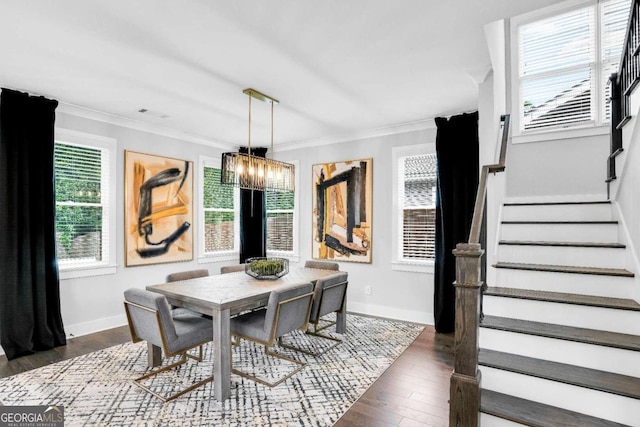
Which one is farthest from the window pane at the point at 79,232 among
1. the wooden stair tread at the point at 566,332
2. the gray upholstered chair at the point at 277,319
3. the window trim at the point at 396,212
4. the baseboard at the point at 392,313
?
the wooden stair tread at the point at 566,332

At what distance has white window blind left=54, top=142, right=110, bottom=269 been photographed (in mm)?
3900

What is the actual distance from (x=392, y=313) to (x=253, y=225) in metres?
2.73

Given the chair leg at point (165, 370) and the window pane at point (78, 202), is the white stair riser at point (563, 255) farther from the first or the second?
the window pane at point (78, 202)

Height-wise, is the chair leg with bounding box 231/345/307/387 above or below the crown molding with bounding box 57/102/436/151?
below

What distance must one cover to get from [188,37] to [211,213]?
348 centimetres

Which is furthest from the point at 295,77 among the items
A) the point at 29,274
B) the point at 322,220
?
the point at 29,274

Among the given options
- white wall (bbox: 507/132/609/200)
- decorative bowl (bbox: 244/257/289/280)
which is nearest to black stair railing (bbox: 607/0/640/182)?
white wall (bbox: 507/132/609/200)

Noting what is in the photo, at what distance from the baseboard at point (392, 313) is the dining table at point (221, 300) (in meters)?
1.60

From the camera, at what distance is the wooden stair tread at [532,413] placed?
173cm

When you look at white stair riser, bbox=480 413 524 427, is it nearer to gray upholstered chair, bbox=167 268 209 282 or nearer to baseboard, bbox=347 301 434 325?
baseboard, bbox=347 301 434 325

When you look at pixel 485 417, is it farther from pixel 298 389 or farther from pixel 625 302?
pixel 298 389

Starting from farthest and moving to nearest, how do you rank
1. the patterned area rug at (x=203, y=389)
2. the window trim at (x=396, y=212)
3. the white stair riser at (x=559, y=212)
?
the window trim at (x=396, y=212)
the white stair riser at (x=559, y=212)
the patterned area rug at (x=203, y=389)

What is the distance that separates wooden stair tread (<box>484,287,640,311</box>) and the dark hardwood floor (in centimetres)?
95

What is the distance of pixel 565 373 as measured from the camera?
74.2 inches
